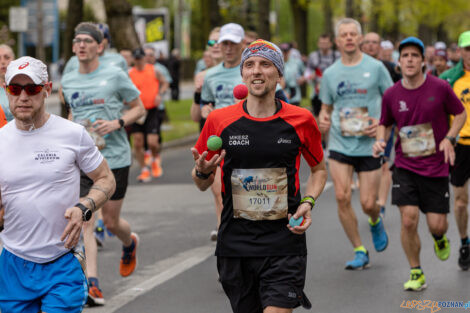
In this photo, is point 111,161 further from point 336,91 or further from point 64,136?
point 64,136

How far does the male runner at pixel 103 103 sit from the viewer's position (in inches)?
309

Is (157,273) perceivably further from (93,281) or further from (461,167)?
(461,167)

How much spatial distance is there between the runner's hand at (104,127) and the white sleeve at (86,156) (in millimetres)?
2860

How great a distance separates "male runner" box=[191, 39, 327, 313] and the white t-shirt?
72cm

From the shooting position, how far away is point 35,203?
15.5 ft

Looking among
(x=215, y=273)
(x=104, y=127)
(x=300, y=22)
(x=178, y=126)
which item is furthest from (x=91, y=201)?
(x=300, y=22)

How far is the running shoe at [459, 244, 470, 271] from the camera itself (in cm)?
836

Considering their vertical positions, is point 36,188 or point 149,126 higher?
point 36,188

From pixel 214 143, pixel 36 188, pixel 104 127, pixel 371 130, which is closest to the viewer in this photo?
pixel 36 188

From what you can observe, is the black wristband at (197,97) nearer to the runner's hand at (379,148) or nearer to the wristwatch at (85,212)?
the runner's hand at (379,148)

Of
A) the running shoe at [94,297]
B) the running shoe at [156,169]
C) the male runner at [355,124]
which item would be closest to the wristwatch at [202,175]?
the running shoe at [94,297]

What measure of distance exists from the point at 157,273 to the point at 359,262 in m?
1.81

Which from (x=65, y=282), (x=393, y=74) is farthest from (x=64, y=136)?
(x=393, y=74)

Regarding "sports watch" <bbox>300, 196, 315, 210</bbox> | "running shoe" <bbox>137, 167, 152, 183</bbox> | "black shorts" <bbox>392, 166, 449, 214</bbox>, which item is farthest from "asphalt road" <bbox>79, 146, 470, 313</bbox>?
"running shoe" <bbox>137, 167, 152, 183</bbox>
